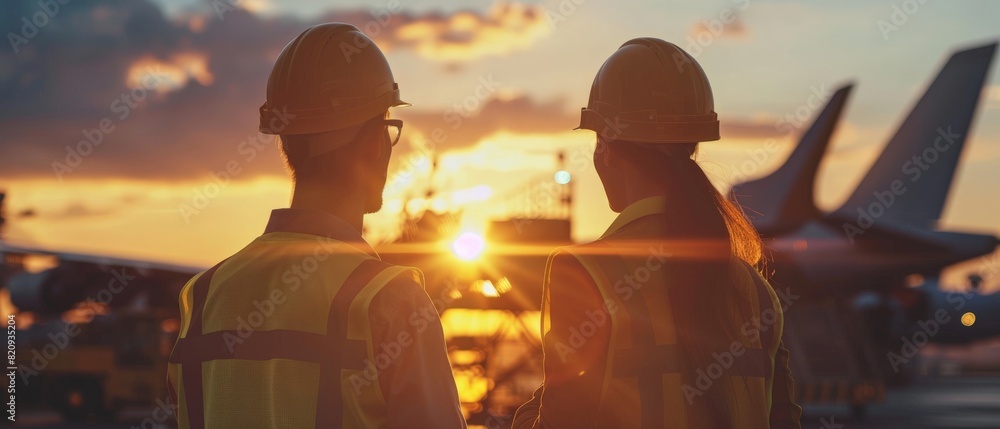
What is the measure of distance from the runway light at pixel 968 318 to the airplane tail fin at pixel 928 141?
2241 cm

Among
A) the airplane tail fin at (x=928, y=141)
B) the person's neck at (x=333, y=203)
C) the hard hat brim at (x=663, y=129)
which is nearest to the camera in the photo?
the person's neck at (x=333, y=203)

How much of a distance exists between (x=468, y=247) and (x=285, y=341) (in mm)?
21247

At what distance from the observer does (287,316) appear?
7.98 feet

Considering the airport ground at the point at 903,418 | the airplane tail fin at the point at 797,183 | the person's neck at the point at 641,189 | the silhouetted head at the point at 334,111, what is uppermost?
the airplane tail fin at the point at 797,183

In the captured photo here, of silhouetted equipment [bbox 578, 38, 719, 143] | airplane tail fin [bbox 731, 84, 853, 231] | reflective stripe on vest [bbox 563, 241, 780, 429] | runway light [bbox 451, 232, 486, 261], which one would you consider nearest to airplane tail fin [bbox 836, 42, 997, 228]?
airplane tail fin [bbox 731, 84, 853, 231]

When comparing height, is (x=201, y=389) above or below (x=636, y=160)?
below

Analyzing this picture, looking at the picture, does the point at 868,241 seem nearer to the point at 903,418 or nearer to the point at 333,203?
the point at 903,418

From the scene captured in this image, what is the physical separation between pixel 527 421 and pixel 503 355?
28.0 metres

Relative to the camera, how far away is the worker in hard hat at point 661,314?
9.20 ft

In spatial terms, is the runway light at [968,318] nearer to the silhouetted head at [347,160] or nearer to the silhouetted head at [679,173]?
the silhouetted head at [679,173]

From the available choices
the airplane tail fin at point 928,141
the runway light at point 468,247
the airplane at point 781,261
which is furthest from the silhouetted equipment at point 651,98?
the airplane tail fin at point 928,141

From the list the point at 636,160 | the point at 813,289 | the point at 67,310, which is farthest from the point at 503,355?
the point at 636,160

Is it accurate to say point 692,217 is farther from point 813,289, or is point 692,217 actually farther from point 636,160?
point 813,289

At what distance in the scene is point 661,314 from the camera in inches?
112
